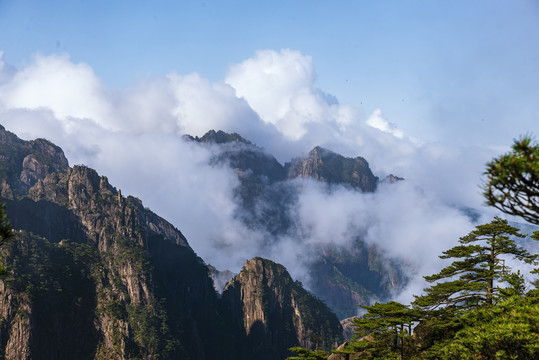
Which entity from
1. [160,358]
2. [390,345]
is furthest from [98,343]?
[390,345]

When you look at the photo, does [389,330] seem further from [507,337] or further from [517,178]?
[517,178]

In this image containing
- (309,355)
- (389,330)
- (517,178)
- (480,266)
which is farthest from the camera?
(309,355)

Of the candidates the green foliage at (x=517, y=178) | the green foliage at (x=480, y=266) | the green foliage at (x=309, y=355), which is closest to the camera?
the green foliage at (x=517, y=178)

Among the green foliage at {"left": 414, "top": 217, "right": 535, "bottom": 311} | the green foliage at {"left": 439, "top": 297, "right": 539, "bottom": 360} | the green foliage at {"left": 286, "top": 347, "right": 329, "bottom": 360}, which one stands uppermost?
the green foliage at {"left": 414, "top": 217, "right": 535, "bottom": 311}

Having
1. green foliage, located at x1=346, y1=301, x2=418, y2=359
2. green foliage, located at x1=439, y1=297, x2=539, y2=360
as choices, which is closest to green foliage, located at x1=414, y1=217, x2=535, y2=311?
green foliage, located at x1=346, y1=301, x2=418, y2=359

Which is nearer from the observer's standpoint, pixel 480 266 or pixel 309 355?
pixel 480 266

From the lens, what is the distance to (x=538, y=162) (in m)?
16.1

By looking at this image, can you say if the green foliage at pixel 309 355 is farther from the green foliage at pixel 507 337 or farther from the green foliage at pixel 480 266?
the green foliage at pixel 507 337

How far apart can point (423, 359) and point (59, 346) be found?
7557 inches

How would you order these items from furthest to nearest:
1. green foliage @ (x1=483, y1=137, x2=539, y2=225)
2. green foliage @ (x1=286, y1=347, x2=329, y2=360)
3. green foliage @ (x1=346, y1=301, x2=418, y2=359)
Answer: green foliage @ (x1=286, y1=347, x2=329, y2=360) → green foliage @ (x1=346, y1=301, x2=418, y2=359) → green foliage @ (x1=483, y1=137, x2=539, y2=225)

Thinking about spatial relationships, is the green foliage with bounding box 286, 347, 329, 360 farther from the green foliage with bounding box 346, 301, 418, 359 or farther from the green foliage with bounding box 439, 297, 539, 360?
the green foliage with bounding box 439, 297, 539, 360

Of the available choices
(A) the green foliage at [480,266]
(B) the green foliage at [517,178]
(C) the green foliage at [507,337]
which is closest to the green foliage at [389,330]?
(A) the green foliage at [480,266]

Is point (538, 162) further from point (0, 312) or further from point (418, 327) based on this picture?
point (0, 312)

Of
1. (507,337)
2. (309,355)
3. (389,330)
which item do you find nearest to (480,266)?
(389,330)
